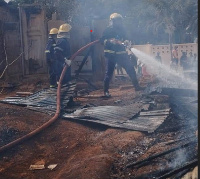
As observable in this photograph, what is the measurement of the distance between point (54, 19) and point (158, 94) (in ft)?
21.3

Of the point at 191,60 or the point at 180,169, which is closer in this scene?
the point at 180,169

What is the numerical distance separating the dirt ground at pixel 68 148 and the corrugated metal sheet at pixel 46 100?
0.34m

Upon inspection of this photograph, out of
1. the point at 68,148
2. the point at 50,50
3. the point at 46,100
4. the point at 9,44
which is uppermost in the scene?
the point at 9,44

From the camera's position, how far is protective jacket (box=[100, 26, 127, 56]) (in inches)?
313

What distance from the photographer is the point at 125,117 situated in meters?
5.48

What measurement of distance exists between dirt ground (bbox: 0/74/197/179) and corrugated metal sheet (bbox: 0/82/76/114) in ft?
1.12

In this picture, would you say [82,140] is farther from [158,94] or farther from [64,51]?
[64,51]

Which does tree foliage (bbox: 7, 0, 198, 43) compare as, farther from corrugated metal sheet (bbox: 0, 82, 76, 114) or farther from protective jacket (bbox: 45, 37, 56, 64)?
corrugated metal sheet (bbox: 0, 82, 76, 114)

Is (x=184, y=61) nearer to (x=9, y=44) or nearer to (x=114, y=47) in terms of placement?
(x=9, y=44)

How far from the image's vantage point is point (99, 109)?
19.7 ft

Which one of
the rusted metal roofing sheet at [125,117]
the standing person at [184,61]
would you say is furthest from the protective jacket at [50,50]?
the standing person at [184,61]

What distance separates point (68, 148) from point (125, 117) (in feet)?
4.04

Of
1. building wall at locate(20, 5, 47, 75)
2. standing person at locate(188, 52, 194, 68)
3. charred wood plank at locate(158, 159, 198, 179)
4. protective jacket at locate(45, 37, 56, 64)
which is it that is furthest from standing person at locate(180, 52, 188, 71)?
charred wood plank at locate(158, 159, 198, 179)

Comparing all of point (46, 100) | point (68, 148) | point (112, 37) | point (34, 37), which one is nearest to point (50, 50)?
point (112, 37)
